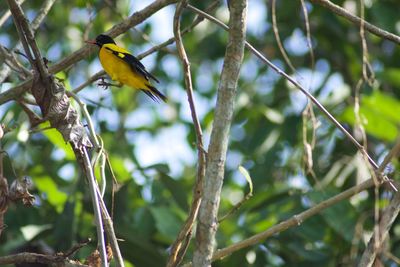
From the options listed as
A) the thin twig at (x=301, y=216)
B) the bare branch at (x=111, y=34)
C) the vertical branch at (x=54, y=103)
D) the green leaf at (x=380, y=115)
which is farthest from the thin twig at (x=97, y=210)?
the green leaf at (x=380, y=115)

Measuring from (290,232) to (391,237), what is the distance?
2.46 feet

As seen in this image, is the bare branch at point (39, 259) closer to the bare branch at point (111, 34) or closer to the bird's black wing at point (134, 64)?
the bare branch at point (111, 34)

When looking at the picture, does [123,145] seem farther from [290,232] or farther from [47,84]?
[47,84]

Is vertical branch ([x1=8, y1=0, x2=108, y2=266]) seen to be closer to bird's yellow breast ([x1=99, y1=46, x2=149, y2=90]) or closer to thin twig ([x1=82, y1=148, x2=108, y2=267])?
thin twig ([x1=82, y1=148, x2=108, y2=267])

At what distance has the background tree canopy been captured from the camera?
16.4 feet

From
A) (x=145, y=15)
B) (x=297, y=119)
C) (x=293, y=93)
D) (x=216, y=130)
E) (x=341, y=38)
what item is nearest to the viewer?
(x=216, y=130)

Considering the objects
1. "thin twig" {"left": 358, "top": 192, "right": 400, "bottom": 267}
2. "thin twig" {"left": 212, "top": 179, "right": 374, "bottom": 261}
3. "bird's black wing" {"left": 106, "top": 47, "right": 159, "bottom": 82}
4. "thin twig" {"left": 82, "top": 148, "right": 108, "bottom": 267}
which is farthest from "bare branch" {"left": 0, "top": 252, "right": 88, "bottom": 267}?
"bird's black wing" {"left": 106, "top": 47, "right": 159, "bottom": 82}

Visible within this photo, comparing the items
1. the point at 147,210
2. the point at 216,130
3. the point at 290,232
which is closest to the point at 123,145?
the point at 147,210

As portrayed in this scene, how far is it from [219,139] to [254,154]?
140 inches

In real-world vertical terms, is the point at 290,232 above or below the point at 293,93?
below

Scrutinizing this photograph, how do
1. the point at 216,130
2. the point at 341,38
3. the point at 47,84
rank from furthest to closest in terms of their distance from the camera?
the point at 341,38, the point at 47,84, the point at 216,130

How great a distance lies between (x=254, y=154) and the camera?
6.15 metres

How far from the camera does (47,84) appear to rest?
301 centimetres

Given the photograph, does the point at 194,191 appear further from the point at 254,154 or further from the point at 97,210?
the point at 254,154
